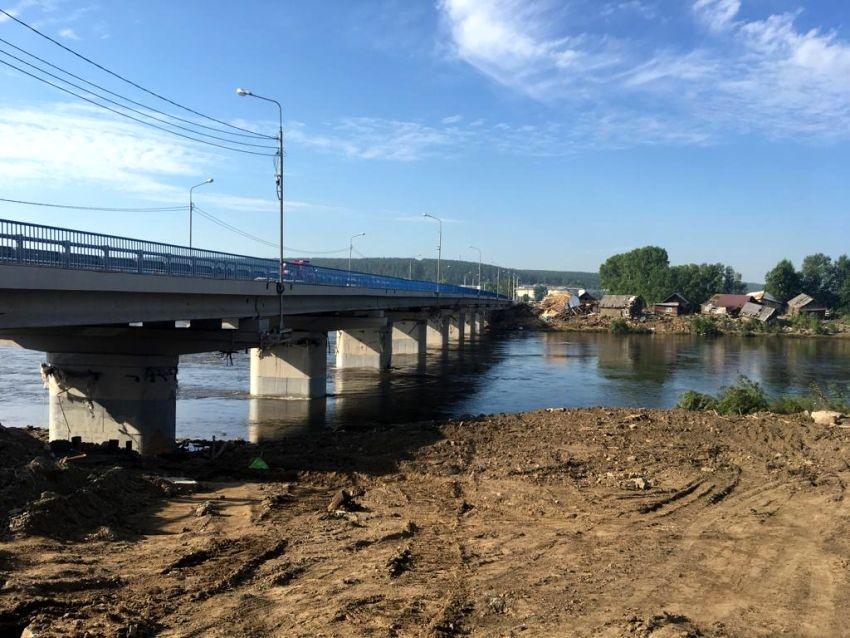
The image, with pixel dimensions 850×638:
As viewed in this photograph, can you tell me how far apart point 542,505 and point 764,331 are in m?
113

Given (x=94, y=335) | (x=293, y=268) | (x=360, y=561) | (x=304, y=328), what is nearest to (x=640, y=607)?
(x=360, y=561)

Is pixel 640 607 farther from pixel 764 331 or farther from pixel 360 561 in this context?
pixel 764 331

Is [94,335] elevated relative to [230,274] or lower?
lower

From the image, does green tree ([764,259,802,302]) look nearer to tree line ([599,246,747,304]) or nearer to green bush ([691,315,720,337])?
tree line ([599,246,747,304])

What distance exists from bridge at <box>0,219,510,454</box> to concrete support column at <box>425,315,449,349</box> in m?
42.7

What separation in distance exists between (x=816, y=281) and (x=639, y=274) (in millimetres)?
38763

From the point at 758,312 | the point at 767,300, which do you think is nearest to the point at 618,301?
the point at 758,312

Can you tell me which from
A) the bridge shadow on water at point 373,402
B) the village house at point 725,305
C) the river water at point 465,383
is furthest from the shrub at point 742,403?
the village house at point 725,305

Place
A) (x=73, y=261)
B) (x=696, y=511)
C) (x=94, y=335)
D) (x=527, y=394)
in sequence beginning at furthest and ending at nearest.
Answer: (x=527, y=394)
(x=94, y=335)
(x=73, y=261)
(x=696, y=511)

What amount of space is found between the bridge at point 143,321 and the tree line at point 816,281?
432ft

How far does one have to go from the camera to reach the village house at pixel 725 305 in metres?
135

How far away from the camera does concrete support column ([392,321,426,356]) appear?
6819 cm

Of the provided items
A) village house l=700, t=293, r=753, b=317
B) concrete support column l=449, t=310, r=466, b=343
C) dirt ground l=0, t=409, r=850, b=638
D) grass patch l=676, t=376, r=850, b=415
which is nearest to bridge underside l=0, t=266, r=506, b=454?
dirt ground l=0, t=409, r=850, b=638

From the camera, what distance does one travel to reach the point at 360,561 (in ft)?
33.4
